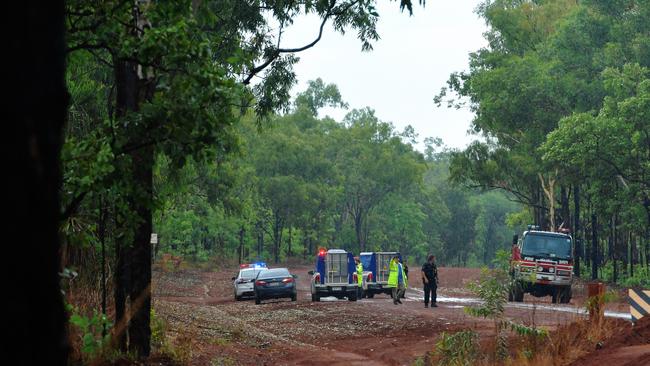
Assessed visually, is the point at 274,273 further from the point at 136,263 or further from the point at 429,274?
the point at 136,263

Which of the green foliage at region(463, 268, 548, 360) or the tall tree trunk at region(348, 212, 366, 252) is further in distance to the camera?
the tall tree trunk at region(348, 212, 366, 252)

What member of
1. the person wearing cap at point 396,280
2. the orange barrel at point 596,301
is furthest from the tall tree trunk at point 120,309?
the person wearing cap at point 396,280

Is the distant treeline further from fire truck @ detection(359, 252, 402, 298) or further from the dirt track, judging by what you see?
the dirt track

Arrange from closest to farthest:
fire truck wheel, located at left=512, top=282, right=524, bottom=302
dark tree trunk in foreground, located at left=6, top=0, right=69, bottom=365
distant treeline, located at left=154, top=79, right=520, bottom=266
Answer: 1. dark tree trunk in foreground, located at left=6, top=0, right=69, bottom=365
2. fire truck wheel, located at left=512, top=282, right=524, bottom=302
3. distant treeline, located at left=154, top=79, right=520, bottom=266

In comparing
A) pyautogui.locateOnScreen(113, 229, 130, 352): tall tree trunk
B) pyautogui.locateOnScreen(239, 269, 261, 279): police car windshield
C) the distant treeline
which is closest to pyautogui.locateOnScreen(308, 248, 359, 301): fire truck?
pyautogui.locateOnScreen(239, 269, 261, 279): police car windshield

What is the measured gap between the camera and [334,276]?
36281 millimetres

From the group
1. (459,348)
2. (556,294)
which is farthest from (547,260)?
(459,348)

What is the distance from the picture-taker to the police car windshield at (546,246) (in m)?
34.2

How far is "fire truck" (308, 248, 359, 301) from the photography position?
35.0 metres

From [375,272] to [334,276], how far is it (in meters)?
4.48

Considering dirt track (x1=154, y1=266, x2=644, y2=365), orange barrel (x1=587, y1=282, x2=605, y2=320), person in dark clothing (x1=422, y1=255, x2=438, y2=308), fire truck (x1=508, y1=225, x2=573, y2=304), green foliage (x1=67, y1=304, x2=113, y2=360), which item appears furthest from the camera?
fire truck (x1=508, y1=225, x2=573, y2=304)

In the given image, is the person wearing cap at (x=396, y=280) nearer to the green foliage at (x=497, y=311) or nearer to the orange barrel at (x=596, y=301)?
the orange barrel at (x=596, y=301)

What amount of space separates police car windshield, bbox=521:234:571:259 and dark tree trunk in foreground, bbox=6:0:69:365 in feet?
107

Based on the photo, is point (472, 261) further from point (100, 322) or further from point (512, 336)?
point (100, 322)
